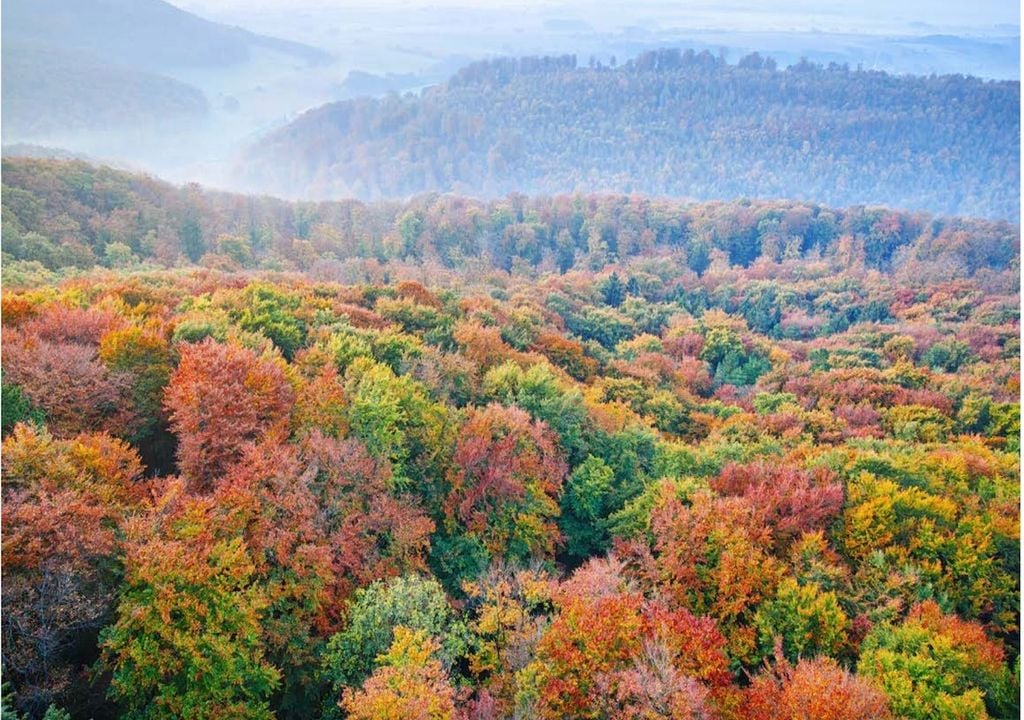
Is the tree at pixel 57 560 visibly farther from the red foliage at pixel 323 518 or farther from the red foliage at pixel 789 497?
the red foliage at pixel 789 497

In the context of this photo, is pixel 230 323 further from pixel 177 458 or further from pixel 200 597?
pixel 200 597

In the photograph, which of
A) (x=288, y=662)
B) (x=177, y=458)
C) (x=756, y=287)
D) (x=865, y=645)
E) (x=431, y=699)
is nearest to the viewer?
(x=431, y=699)

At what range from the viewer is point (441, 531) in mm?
29328

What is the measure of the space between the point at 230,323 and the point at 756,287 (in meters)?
106

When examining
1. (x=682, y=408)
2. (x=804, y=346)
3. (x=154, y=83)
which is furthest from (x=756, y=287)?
(x=154, y=83)

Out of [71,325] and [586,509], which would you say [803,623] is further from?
[71,325]

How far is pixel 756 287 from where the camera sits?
396 feet

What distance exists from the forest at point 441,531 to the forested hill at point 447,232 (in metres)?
34.1

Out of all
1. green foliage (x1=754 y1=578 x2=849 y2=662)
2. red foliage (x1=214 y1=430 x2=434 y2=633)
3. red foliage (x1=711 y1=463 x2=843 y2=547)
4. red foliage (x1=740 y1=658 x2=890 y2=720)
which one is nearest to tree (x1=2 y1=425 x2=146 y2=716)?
red foliage (x1=214 y1=430 x2=434 y2=633)

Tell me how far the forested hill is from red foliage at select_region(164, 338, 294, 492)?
37466mm

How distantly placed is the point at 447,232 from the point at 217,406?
11925 cm

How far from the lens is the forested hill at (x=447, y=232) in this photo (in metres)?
81.4

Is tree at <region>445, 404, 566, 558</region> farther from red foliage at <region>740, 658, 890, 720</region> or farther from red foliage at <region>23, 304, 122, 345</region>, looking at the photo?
red foliage at <region>23, 304, 122, 345</region>

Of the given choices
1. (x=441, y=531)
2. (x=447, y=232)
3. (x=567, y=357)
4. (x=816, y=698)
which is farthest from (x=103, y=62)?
(x=816, y=698)
